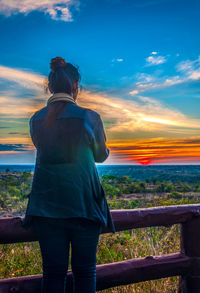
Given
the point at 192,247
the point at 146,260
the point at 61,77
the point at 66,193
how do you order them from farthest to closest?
1. the point at 192,247
2. the point at 146,260
3. the point at 61,77
4. the point at 66,193

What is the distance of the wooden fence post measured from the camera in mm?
2881

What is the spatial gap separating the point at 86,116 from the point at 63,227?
728 mm

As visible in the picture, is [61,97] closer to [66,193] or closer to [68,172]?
[68,172]

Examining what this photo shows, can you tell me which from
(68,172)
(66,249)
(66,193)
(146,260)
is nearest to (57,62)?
(68,172)

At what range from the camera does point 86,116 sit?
1.84m

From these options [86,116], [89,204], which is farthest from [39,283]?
[86,116]

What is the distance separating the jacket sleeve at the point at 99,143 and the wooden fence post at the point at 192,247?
A: 55.8 inches

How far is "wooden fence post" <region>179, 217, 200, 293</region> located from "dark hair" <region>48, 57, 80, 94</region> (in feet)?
6.03

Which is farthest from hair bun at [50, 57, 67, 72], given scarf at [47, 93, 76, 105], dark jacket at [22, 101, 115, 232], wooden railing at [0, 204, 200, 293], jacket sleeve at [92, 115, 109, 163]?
wooden railing at [0, 204, 200, 293]

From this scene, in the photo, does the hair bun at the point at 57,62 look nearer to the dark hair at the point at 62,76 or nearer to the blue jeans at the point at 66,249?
the dark hair at the point at 62,76

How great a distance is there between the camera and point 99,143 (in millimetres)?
1937

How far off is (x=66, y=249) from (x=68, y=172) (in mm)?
525

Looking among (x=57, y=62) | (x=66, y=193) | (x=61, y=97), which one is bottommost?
(x=66, y=193)

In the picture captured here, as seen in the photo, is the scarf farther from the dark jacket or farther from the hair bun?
the hair bun
